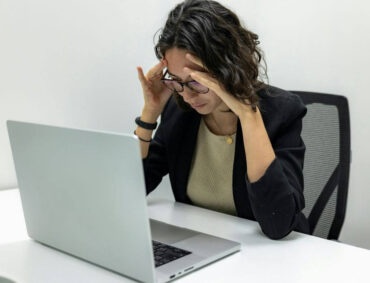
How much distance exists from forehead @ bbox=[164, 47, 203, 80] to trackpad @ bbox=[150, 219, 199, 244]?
0.36 m

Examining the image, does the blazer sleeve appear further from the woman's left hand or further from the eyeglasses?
the eyeglasses

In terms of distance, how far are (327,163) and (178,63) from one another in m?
0.57

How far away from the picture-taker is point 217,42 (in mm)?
1280

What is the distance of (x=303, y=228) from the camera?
1.40 meters

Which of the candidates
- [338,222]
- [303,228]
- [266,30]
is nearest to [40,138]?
[303,228]

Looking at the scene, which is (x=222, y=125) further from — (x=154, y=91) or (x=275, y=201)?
(x=275, y=201)

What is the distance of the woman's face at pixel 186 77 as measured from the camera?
4.24 feet

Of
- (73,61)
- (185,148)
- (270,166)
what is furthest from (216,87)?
(73,61)

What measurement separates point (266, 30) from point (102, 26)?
0.66 metres

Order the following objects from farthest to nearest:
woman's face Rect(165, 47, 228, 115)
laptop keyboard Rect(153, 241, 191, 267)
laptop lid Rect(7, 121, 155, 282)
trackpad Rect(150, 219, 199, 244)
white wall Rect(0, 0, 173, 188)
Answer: white wall Rect(0, 0, 173, 188) → woman's face Rect(165, 47, 228, 115) → trackpad Rect(150, 219, 199, 244) → laptop keyboard Rect(153, 241, 191, 267) → laptop lid Rect(7, 121, 155, 282)

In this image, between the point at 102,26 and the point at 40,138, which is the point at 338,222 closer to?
the point at 40,138

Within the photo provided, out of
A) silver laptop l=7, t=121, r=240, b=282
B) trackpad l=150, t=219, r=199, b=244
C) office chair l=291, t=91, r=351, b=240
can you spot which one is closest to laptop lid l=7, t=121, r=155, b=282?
silver laptop l=7, t=121, r=240, b=282

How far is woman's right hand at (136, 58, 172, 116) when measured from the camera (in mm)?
1571

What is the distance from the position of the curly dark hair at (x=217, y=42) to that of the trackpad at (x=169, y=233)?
0.34 metres
